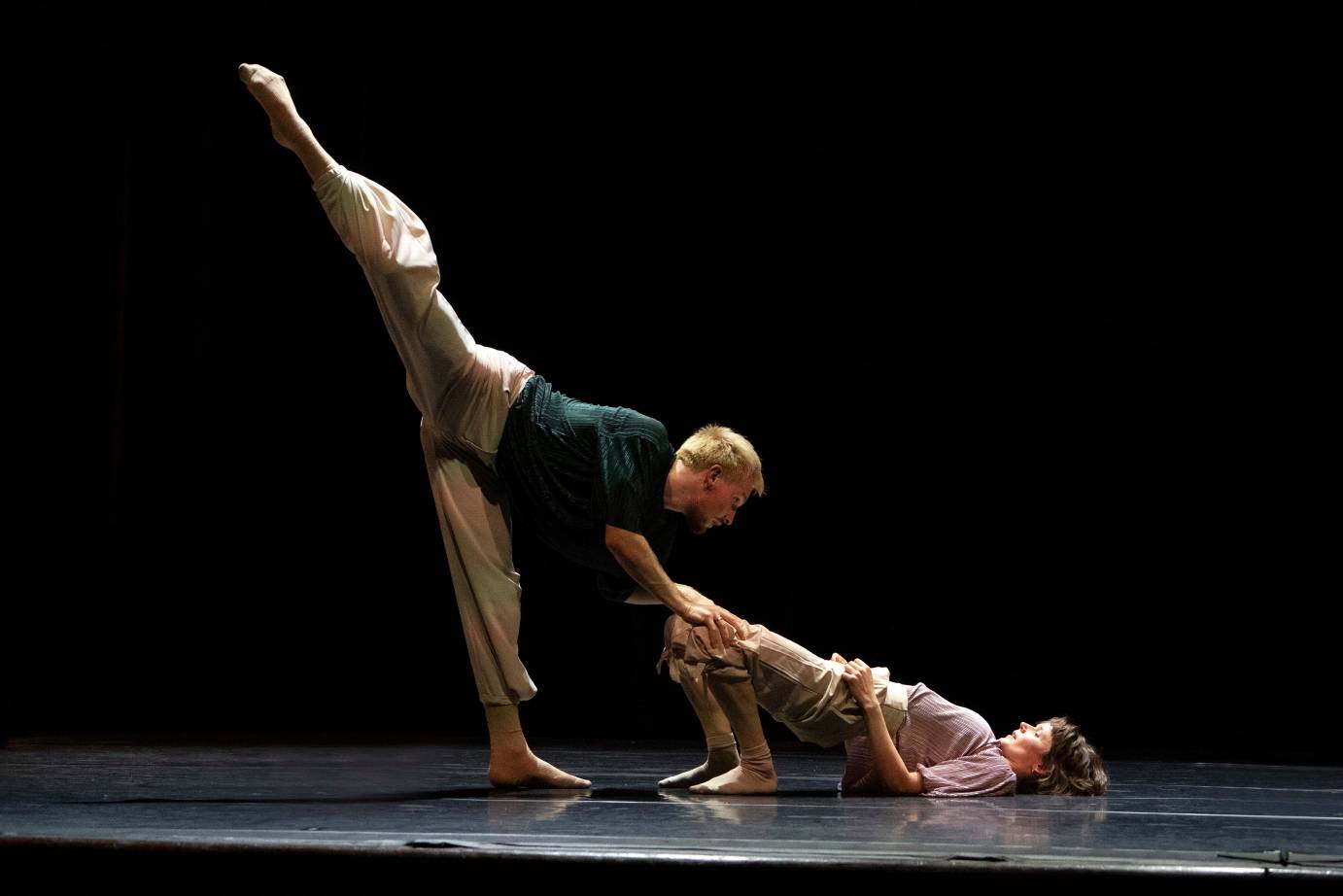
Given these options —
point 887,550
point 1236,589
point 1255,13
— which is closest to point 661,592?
point 887,550

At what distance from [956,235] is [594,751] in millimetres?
1987

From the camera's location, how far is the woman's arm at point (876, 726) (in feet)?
8.00

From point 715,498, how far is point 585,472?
0.25 meters

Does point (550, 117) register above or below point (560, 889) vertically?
above

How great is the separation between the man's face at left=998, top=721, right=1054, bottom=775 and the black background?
1675mm

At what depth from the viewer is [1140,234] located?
4.36 meters

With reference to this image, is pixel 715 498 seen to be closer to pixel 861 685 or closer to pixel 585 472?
pixel 585 472

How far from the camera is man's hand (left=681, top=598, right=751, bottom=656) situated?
96.4 inches

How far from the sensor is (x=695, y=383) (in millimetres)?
4590

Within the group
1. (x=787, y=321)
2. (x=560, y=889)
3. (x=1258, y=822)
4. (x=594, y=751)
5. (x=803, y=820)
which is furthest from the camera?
(x=787, y=321)

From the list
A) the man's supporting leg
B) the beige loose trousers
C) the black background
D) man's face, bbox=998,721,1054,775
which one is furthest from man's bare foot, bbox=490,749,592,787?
the black background

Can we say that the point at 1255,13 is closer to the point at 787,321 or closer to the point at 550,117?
the point at 787,321

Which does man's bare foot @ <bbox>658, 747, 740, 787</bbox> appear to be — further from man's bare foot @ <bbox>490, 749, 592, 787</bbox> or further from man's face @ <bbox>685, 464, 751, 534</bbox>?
man's face @ <bbox>685, 464, 751, 534</bbox>

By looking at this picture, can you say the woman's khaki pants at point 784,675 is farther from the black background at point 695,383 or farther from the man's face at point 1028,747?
the black background at point 695,383
